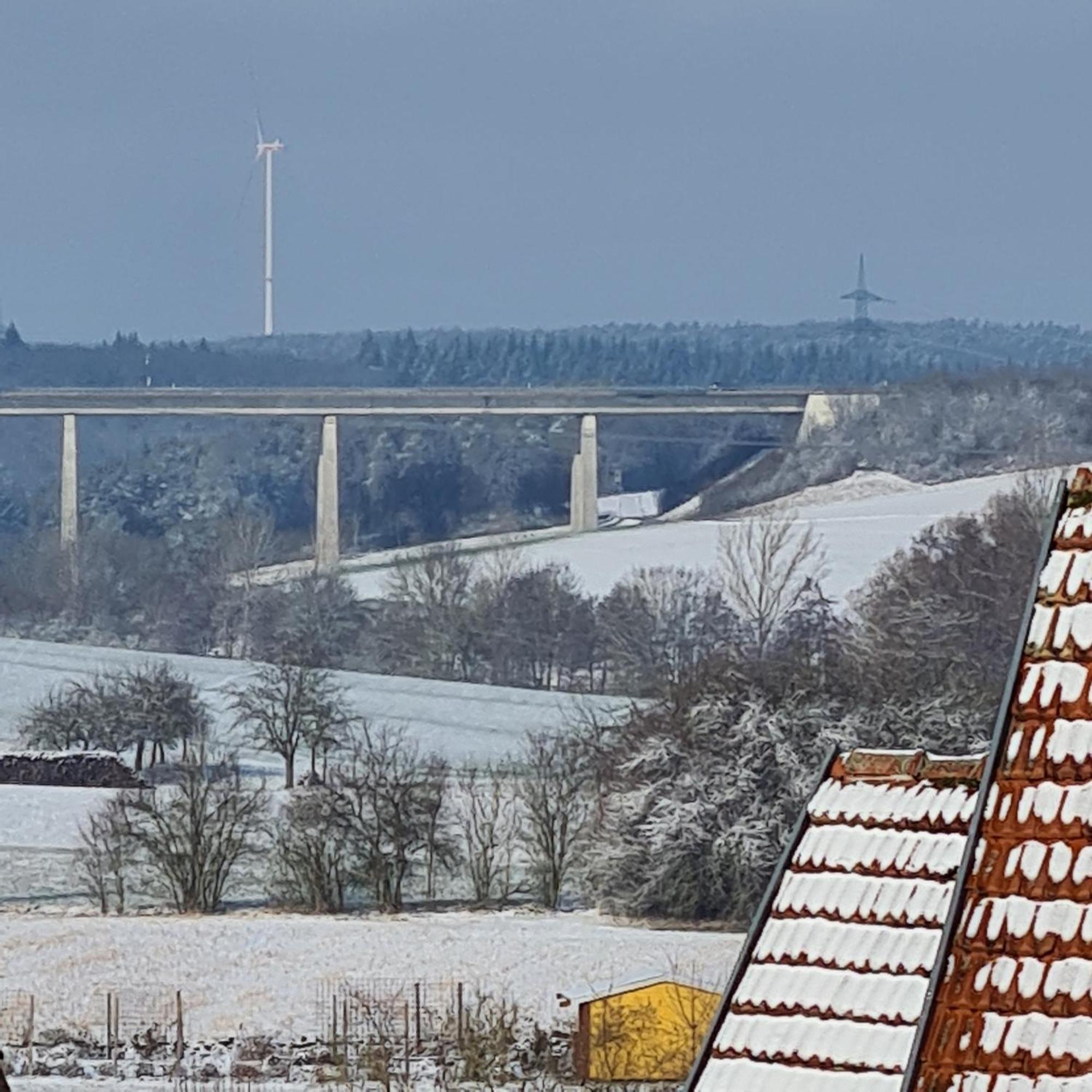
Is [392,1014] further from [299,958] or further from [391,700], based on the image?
[391,700]

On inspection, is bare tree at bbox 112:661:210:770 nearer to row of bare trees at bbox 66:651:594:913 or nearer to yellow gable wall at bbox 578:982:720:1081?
row of bare trees at bbox 66:651:594:913

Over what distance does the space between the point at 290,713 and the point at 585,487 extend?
34.8 meters

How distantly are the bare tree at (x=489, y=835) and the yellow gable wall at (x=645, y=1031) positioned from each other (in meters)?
9.71

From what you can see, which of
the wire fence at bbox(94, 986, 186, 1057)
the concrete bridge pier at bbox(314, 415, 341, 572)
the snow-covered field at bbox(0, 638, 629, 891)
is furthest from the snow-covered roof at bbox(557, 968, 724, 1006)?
the concrete bridge pier at bbox(314, 415, 341, 572)

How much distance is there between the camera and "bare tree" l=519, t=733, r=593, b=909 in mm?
30047

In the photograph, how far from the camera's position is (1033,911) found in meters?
3.17

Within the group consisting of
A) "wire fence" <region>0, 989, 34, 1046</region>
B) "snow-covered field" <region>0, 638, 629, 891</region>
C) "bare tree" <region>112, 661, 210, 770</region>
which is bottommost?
"snow-covered field" <region>0, 638, 629, 891</region>

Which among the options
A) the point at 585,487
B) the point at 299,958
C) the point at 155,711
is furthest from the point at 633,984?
the point at 585,487

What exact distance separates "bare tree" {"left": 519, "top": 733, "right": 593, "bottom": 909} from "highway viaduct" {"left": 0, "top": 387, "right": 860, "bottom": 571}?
44.0 m

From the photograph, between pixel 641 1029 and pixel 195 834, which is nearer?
pixel 641 1029

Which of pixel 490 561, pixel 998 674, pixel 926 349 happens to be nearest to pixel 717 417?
pixel 490 561

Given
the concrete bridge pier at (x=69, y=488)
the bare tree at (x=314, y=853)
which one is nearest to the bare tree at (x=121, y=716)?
the bare tree at (x=314, y=853)

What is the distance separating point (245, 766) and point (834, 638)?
10.4m

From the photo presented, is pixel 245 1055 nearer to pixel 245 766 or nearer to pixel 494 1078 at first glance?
pixel 494 1078
